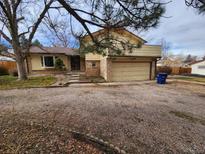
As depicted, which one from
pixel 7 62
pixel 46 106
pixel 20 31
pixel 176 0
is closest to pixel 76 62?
pixel 20 31

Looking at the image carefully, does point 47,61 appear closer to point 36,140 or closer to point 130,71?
point 130,71

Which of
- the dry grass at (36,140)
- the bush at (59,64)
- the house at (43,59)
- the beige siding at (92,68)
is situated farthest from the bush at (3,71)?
the dry grass at (36,140)

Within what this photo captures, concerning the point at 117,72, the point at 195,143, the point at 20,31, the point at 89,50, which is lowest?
the point at 195,143

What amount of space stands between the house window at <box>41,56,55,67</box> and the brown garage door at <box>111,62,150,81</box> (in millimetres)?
8970

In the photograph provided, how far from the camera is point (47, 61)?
17.1 m

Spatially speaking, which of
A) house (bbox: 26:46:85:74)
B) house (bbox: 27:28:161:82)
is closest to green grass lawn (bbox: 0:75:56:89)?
house (bbox: 27:28:161:82)

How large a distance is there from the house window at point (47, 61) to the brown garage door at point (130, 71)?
8.97 metres

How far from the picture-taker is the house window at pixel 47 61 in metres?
16.8

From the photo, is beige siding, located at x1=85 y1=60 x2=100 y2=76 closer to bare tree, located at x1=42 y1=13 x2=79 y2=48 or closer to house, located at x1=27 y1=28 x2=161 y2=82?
house, located at x1=27 y1=28 x2=161 y2=82

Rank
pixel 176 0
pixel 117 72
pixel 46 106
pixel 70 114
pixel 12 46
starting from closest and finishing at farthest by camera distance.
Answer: pixel 176 0 < pixel 70 114 < pixel 46 106 < pixel 12 46 < pixel 117 72

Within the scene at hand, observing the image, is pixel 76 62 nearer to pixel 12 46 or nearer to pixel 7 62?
pixel 12 46

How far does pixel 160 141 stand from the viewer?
3.02 m

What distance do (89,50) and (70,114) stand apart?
212 cm

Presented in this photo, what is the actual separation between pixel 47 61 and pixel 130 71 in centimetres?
1061
